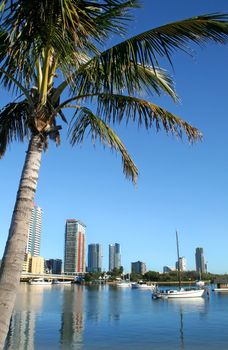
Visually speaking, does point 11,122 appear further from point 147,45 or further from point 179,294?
point 179,294

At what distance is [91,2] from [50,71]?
1.43 m

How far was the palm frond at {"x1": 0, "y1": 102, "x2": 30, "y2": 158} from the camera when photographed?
8000mm

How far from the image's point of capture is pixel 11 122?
823 cm

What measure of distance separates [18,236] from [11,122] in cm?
341

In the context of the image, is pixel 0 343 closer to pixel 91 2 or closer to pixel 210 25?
pixel 91 2

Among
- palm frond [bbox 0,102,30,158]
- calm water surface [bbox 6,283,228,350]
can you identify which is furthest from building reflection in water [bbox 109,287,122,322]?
palm frond [bbox 0,102,30,158]

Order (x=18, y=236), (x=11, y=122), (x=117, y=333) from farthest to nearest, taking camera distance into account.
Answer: (x=117, y=333) < (x=11, y=122) < (x=18, y=236)

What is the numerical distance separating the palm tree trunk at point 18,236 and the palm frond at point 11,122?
2095mm

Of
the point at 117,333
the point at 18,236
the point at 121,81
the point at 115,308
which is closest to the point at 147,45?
the point at 121,81

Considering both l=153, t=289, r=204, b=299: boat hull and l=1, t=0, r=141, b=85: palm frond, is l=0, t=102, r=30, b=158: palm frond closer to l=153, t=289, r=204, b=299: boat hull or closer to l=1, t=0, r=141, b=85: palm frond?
l=1, t=0, r=141, b=85: palm frond

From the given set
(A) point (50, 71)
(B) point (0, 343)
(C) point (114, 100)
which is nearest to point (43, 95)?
(A) point (50, 71)

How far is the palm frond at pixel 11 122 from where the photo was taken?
26.2 feet

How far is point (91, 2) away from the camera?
553 cm

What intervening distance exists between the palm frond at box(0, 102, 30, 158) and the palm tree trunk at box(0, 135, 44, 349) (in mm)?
2095
